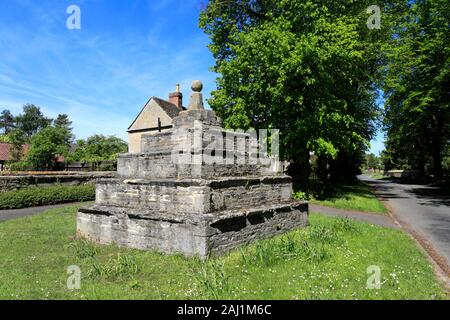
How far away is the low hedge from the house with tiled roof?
14.8 meters

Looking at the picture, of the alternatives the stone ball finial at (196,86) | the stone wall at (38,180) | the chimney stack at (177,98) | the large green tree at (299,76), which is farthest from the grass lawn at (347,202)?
the chimney stack at (177,98)

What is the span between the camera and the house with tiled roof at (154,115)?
34.7 meters

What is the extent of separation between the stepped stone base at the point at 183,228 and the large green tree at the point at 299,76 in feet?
26.4

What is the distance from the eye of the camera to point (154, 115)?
35.6 metres

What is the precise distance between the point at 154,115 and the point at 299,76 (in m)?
22.3

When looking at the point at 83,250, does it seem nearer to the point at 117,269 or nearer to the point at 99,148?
the point at 117,269

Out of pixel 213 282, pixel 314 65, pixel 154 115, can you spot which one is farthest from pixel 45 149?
pixel 213 282

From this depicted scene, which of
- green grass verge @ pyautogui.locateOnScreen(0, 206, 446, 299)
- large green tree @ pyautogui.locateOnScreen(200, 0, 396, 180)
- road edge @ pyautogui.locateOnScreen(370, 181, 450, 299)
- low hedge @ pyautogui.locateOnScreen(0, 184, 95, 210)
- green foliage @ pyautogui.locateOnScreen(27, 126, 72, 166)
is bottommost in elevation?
road edge @ pyautogui.locateOnScreen(370, 181, 450, 299)

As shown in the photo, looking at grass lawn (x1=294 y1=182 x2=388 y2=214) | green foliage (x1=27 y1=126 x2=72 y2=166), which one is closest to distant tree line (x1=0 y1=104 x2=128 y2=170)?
green foliage (x1=27 y1=126 x2=72 y2=166)

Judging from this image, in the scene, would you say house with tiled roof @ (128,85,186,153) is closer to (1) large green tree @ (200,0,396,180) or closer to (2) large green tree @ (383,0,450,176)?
(1) large green tree @ (200,0,396,180)

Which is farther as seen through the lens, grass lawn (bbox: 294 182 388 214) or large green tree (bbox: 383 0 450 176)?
large green tree (bbox: 383 0 450 176)

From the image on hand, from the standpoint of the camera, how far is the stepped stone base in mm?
7426

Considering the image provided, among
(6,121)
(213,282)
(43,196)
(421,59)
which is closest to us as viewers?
(213,282)

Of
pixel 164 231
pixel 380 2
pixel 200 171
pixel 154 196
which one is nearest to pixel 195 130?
pixel 200 171
